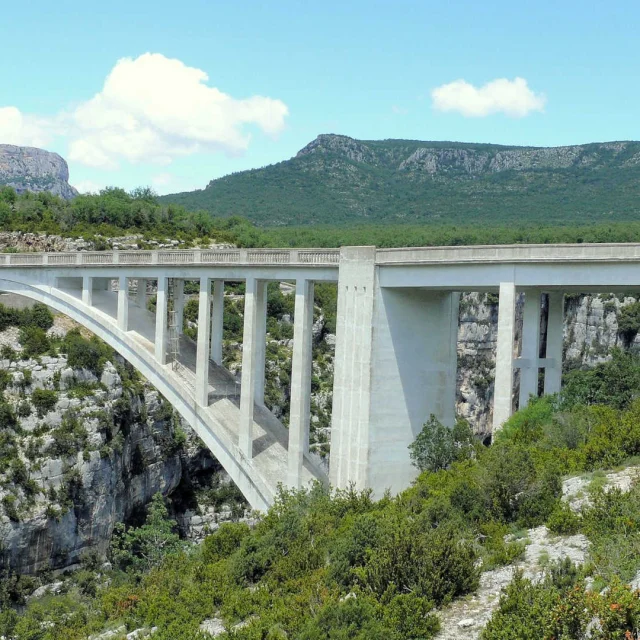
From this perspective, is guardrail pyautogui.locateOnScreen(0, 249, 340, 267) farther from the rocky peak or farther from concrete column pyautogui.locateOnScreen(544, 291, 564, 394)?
the rocky peak

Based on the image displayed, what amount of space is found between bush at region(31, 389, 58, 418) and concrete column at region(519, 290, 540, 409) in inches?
945

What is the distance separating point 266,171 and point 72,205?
77.4 metres

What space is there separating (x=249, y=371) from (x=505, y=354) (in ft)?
31.2

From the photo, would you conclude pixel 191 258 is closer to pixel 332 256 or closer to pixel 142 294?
pixel 142 294

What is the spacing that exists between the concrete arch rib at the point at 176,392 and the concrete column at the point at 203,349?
0.57 meters

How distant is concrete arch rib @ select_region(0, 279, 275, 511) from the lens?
27.8m

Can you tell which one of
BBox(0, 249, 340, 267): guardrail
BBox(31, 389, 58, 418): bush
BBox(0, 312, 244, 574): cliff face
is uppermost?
BBox(0, 249, 340, 267): guardrail

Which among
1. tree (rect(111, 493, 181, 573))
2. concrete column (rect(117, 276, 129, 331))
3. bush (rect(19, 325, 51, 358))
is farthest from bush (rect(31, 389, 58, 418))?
concrete column (rect(117, 276, 129, 331))

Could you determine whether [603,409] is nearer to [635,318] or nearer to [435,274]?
[435,274]

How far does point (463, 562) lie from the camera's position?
13258mm

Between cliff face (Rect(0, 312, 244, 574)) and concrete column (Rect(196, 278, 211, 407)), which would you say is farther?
cliff face (Rect(0, 312, 244, 574))

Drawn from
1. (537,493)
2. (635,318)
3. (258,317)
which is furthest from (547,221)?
(537,493)

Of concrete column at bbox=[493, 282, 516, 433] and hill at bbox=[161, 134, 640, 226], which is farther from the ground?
hill at bbox=[161, 134, 640, 226]

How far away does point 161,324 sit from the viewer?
30609 mm
